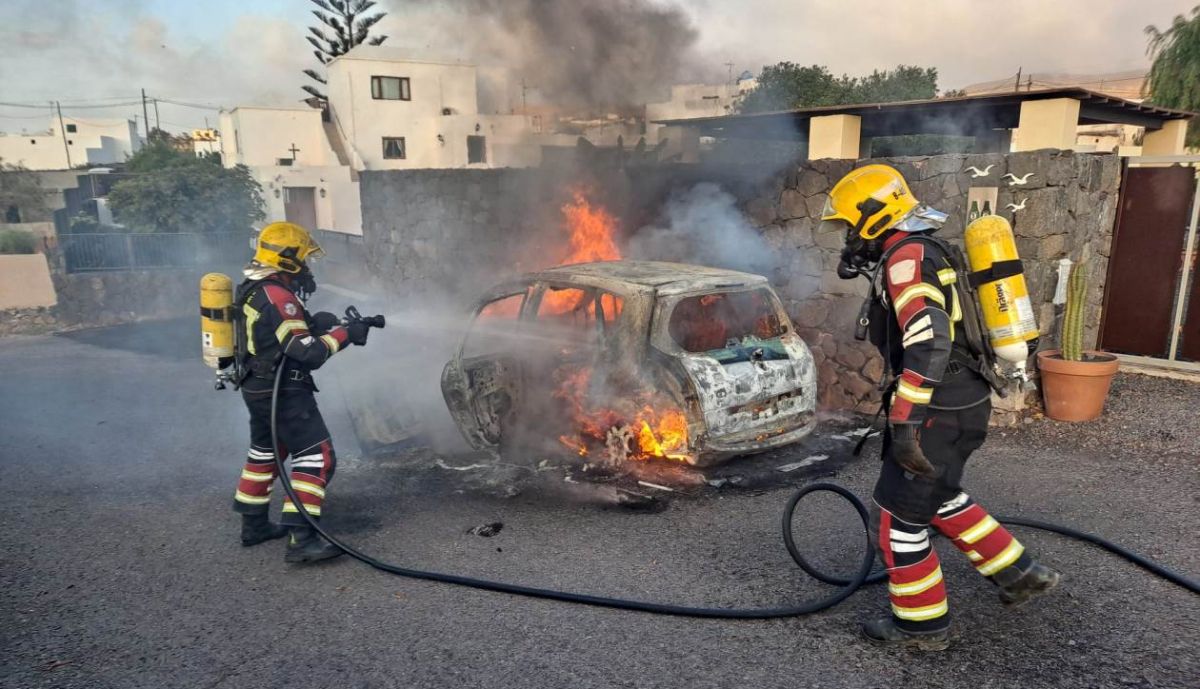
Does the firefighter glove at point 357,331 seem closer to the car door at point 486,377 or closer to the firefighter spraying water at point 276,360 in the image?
the firefighter spraying water at point 276,360

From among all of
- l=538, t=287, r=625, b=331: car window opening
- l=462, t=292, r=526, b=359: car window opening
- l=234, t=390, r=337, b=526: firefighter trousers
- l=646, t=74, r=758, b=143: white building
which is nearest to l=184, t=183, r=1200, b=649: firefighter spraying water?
l=234, t=390, r=337, b=526: firefighter trousers

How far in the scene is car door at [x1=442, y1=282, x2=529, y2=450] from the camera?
5.86m

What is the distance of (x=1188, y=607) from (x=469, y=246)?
33.1ft

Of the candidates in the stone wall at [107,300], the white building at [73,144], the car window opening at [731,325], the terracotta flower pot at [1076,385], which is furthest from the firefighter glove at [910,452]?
the white building at [73,144]

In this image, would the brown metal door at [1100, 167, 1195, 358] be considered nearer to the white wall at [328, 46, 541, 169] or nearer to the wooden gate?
the wooden gate

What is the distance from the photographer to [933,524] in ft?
11.2

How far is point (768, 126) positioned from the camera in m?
9.19

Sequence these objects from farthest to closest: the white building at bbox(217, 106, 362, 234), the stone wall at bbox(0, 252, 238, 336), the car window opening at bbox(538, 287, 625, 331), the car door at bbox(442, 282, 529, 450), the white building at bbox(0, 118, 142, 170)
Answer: the white building at bbox(0, 118, 142, 170) < the white building at bbox(217, 106, 362, 234) < the stone wall at bbox(0, 252, 238, 336) < the car door at bbox(442, 282, 529, 450) < the car window opening at bbox(538, 287, 625, 331)

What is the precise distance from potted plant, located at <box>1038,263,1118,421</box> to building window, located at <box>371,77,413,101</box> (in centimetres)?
3462

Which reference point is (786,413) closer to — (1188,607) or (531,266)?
(1188,607)

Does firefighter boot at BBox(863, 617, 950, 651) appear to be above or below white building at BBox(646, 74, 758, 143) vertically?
below

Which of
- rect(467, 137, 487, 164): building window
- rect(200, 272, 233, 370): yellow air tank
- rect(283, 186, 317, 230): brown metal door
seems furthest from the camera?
rect(283, 186, 317, 230): brown metal door

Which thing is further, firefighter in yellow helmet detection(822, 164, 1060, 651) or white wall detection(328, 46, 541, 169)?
white wall detection(328, 46, 541, 169)

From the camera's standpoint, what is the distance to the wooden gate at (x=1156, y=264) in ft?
24.1
